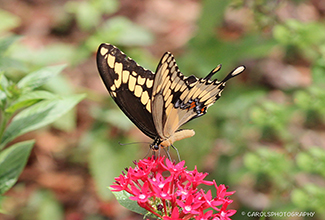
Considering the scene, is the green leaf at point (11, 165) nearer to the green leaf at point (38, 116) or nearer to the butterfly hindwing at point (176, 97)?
the green leaf at point (38, 116)

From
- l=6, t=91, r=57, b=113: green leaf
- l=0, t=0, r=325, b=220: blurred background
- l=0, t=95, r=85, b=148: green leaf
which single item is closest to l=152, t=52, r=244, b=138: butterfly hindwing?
l=0, t=95, r=85, b=148: green leaf

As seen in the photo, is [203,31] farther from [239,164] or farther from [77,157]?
[77,157]

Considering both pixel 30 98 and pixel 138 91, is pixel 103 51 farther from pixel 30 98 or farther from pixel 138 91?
pixel 30 98

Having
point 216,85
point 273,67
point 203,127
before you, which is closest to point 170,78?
point 216,85

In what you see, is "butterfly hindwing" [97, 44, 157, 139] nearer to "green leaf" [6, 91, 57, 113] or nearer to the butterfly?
the butterfly

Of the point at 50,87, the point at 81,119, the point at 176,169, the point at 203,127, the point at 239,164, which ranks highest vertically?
the point at 81,119

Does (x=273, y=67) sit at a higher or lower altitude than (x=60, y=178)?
higher

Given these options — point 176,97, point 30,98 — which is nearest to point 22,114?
point 30,98

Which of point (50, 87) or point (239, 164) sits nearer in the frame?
point (50, 87)
